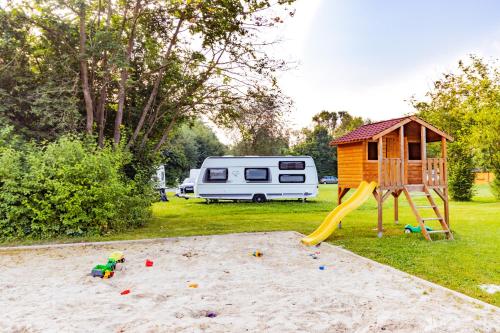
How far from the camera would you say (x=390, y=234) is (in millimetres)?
10383

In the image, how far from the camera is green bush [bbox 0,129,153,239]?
9.73 m

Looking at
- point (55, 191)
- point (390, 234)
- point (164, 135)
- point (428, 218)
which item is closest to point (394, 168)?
point (428, 218)

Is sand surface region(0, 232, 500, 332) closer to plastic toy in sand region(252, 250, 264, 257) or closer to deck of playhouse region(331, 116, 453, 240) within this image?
plastic toy in sand region(252, 250, 264, 257)

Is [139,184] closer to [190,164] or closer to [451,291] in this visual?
[451,291]

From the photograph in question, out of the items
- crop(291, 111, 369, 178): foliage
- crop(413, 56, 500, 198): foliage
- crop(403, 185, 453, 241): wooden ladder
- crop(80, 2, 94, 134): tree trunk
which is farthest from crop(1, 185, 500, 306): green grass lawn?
crop(291, 111, 369, 178): foliage

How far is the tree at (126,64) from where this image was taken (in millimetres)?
11383

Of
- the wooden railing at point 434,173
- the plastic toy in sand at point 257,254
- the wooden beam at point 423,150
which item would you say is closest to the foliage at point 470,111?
the wooden railing at point 434,173

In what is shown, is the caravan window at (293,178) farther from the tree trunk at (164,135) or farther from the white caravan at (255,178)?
the tree trunk at (164,135)

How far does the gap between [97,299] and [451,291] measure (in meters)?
4.89

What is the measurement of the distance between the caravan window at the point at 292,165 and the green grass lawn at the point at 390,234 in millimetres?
2923

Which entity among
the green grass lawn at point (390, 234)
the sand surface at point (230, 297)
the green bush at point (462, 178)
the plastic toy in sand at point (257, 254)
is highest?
the green bush at point (462, 178)

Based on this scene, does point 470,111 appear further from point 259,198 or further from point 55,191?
point 55,191

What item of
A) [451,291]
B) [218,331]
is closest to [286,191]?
[451,291]

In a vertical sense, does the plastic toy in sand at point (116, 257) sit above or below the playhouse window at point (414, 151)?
below
